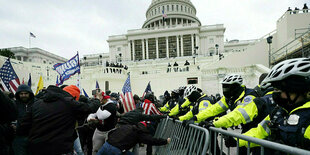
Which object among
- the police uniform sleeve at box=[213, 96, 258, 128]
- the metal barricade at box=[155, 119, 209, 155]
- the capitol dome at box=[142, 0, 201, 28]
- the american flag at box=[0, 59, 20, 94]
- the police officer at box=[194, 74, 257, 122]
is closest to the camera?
the police uniform sleeve at box=[213, 96, 258, 128]

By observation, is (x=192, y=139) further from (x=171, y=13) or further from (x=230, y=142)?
(x=171, y=13)

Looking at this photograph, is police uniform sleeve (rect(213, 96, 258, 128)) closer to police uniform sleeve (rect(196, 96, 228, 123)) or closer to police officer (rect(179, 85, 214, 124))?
police uniform sleeve (rect(196, 96, 228, 123))

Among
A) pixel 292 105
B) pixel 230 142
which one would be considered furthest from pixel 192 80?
pixel 292 105

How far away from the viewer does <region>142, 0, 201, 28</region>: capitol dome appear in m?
74.7

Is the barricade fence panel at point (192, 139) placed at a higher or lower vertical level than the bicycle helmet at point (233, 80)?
lower

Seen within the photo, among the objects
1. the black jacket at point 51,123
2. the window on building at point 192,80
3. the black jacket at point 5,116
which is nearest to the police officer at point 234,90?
the black jacket at point 51,123

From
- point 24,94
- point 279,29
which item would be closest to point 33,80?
point 24,94

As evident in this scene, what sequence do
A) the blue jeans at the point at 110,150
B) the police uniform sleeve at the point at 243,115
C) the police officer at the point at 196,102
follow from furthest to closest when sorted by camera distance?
the police officer at the point at 196,102 → the blue jeans at the point at 110,150 → the police uniform sleeve at the point at 243,115

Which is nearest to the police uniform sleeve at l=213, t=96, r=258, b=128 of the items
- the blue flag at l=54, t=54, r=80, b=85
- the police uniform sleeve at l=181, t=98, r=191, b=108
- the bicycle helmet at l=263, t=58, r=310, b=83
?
the bicycle helmet at l=263, t=58, r=310, b=83

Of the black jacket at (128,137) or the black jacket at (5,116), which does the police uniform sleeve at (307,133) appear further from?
the black jacket at (5,116)

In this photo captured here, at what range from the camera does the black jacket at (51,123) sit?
2645 mm

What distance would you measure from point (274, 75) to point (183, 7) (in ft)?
274

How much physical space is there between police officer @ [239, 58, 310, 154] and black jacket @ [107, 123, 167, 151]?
1.76m

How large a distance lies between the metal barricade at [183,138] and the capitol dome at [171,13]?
7245cm
